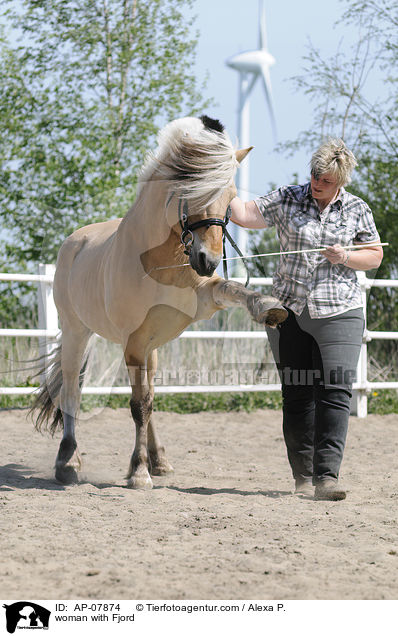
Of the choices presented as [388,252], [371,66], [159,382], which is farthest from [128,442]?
[371,66]

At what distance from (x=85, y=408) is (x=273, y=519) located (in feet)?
14.6

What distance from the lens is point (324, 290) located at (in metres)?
3.82

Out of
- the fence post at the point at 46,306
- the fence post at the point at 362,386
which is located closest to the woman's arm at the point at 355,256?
the fence post at the point at 362,386

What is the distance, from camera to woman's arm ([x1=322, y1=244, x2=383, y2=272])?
3.63m

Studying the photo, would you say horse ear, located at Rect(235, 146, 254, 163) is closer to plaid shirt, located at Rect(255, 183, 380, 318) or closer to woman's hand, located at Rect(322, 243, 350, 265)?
plaid shirt, located at Rect(255, 183, 380, 318)

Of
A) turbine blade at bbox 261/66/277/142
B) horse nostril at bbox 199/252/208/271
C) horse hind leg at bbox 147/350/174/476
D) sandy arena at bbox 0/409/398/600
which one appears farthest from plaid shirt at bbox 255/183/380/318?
turbine blade at bbox 261/66/277/142

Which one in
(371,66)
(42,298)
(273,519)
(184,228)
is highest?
(371,66)

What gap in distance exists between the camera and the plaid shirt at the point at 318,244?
3.81 metres

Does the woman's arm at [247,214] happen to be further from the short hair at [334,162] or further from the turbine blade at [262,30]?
the turbine blade at [262,30]

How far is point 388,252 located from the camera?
33.3ft

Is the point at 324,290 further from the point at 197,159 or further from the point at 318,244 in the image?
the point at 197,159

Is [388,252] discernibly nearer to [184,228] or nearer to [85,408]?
[85,408]

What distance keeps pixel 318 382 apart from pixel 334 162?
3.88ft

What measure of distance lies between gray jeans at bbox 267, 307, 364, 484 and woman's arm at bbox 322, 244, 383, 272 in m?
0.28
